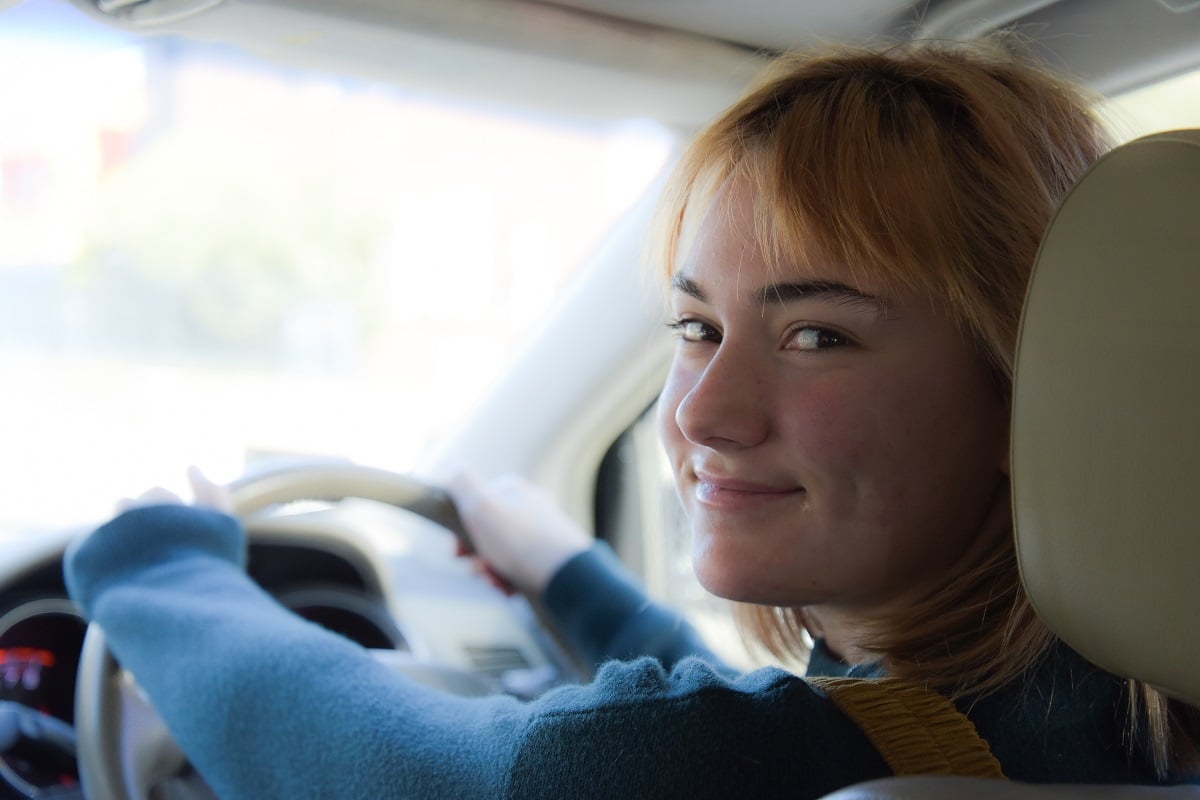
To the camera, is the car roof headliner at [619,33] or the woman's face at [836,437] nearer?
the woman's face at [836,437]

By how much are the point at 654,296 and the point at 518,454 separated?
21.2 inches

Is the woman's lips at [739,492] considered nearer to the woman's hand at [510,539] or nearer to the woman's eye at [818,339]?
the woman's eye at [818,339]

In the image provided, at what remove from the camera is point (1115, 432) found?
75 centimetres

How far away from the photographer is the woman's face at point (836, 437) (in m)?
1.10

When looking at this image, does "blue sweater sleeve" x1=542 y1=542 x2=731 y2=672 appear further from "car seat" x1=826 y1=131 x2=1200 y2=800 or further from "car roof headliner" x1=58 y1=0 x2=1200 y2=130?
"car seat" x1=826 y1=131 x2=1200 y2=800

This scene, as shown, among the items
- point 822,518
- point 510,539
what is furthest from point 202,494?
point 822,518

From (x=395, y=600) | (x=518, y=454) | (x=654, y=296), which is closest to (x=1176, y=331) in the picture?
(x=654, y=296)

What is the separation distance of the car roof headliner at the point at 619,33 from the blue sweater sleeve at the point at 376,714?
0.63 m

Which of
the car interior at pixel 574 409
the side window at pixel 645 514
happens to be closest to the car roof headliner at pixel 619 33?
the car interior at pixel 574 409

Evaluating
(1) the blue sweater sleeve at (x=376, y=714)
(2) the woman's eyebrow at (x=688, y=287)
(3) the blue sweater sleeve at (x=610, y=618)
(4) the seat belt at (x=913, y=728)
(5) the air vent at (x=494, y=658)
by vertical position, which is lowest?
(5) the air vent at (x=494, y=658)

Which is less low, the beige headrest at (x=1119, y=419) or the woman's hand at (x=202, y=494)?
the beige headrest at (x=1119, y=419)

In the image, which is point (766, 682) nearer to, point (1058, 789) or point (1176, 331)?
point (1058, 789)

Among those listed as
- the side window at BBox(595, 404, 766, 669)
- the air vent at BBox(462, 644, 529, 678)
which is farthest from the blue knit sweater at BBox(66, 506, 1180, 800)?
the side window at BBox(595, 404, 766, 669)

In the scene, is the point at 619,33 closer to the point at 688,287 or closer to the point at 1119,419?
the point at 688,287
